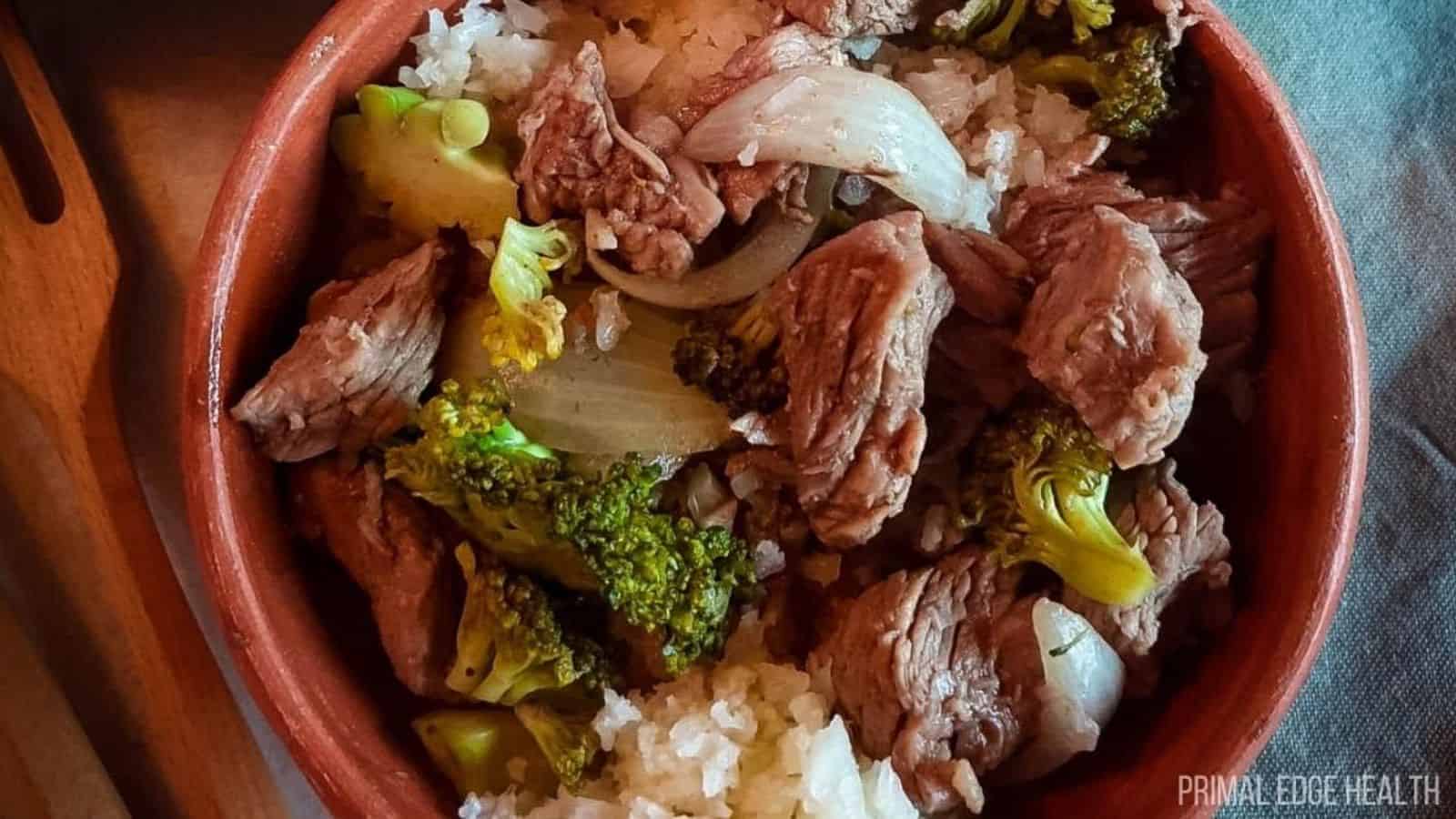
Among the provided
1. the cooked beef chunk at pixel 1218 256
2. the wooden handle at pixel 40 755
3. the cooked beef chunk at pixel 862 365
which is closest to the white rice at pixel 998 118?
the cooked beef chunk at pixel 1218 256

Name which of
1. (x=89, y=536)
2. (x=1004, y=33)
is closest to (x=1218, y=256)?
(x=1004, y=33)

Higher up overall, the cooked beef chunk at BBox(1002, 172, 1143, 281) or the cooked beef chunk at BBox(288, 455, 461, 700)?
the cooked beef chunk at BBox(1002, 172, 1143, 281)

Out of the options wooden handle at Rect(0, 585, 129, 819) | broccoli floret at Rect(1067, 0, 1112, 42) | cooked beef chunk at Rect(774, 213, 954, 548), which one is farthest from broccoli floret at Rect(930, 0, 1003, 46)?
wooden handle at Rect(0, 585, 129, 819)

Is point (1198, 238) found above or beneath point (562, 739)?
above

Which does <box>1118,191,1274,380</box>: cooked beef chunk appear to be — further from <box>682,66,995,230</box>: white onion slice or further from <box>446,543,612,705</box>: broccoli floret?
Result: <box>446,543,612,705</box>: broccoli floret

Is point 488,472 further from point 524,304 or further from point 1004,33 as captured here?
point 1004,33

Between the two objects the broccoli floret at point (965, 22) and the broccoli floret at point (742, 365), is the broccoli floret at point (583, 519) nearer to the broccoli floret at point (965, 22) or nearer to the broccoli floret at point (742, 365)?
the broccoli floret at point (742, 365)
